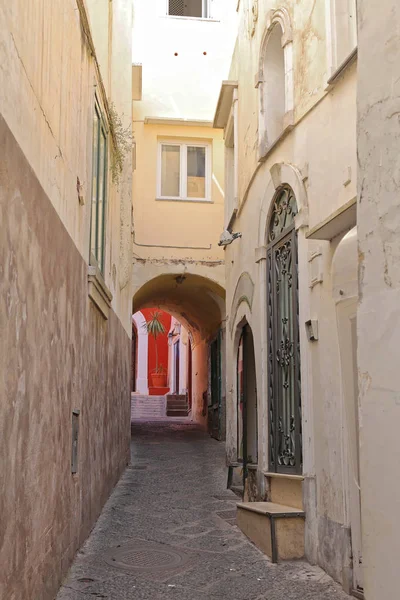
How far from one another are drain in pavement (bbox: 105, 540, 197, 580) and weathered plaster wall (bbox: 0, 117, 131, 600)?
0.40 meters

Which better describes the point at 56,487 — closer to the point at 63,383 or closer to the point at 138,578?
the point at 63,383

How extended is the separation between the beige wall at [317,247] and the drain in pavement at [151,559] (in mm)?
1187

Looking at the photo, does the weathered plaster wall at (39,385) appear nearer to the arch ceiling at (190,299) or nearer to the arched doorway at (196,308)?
the arch ceiling at (190,299)

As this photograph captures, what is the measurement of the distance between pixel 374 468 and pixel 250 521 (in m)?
4.58

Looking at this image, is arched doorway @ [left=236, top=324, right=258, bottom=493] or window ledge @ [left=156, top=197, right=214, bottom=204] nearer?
arched doorway @ [left=236, top=324, right=258, bottom=493]

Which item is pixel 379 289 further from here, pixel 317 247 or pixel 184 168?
pixel 184 168

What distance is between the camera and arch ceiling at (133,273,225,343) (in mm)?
16969

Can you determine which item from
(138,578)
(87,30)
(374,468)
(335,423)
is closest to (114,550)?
(138,578)

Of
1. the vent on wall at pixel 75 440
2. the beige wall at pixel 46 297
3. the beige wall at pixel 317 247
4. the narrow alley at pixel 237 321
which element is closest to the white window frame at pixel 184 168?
the narrow alley at pixel 237 321

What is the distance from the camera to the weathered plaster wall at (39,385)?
3.46 meters

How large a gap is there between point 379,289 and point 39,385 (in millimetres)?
2256

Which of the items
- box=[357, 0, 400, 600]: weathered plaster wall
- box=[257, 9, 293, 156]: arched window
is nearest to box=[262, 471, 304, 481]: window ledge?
box=[357, 0, 400, 600]: weathered plaster wall

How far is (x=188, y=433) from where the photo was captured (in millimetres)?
19328

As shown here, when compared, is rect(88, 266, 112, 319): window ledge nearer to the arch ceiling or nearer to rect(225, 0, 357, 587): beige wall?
rect(225, 0, 357, 587): beige wall
